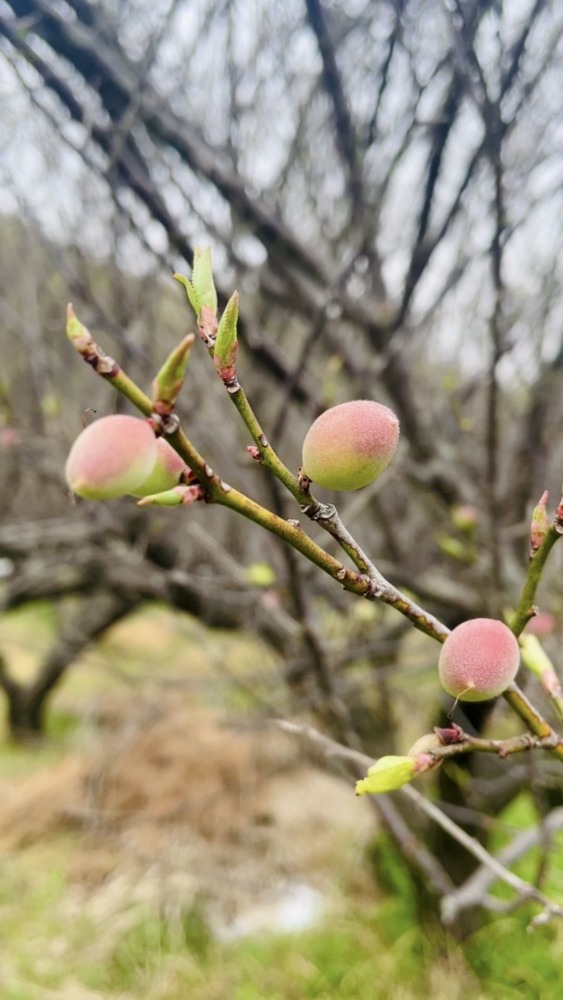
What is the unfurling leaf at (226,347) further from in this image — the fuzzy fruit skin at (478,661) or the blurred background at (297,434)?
the blurred background at (297,434)

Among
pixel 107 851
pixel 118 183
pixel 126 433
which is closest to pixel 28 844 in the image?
pixel 107 851

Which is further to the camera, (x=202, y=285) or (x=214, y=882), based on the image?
(x=214, y=882)

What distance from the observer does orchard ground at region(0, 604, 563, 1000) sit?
2.13 metres

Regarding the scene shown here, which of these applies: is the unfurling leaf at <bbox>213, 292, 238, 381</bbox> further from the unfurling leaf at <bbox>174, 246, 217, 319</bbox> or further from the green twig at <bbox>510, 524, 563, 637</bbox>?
the green twig at <bbox>510, 524, 563, 637</bbox>

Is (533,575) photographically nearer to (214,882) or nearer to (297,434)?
(214,882)

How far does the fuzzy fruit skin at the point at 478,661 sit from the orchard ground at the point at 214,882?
4.70 feet

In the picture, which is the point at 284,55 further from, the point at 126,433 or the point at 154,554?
the point at 154,554

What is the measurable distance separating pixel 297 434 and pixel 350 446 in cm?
291

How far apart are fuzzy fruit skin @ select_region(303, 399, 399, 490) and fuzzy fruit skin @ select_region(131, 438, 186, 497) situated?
80 mm

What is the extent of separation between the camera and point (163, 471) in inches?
17.6

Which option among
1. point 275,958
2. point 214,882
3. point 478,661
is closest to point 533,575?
point 478,661

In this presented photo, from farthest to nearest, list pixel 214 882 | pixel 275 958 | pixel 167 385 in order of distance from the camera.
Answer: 1. pixel 214 882
2. pixel 275 958
3. pixel 167 385

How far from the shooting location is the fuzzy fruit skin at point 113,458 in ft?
1.30

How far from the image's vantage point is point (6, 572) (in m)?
3.79
